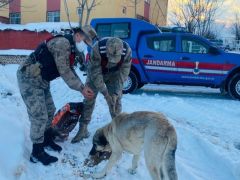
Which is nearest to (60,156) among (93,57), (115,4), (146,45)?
(93,57)

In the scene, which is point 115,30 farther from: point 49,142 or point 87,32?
point 87,32

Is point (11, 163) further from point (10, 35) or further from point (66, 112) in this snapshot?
point (10, 35)

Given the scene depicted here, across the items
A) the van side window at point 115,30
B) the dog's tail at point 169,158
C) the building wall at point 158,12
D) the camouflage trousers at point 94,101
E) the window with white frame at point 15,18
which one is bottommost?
the dog's tail at point 169,158

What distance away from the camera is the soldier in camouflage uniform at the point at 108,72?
5.41 metres

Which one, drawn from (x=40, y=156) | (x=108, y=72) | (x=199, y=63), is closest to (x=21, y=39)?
(x=199, y=63)

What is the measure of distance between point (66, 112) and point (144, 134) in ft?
5.33

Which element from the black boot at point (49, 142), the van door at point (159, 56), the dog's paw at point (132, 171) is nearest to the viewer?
the dog's paw at point (132, 171)

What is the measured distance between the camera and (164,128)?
4.37 m

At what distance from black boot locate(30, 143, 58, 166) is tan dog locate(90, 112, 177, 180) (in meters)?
0.58

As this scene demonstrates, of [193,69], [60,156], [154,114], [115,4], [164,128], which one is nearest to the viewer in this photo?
[164,128]

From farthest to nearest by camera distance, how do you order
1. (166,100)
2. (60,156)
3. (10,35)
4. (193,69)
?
(10,35) → (193,69) → (166,100) → (60,156)

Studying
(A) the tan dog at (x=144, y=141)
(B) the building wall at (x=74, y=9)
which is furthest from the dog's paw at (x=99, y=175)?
(B) the building wall at (x=74, y=9)

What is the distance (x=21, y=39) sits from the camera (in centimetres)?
2595

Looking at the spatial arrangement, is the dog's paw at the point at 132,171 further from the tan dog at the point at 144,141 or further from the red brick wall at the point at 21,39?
the red brick wall at the point at 21,39
